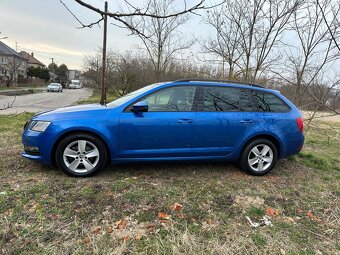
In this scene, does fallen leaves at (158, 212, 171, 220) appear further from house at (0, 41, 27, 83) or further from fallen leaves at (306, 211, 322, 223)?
house at (0, 41, 27, 83)

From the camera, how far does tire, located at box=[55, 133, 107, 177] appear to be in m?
4.15

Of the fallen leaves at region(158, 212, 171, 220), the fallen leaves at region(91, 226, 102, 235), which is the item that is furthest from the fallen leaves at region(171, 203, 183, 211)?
the fallen leaves at region(91, 226, 102, 235)

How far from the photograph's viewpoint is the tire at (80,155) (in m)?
4.15

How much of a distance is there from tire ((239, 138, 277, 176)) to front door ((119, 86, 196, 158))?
103 centimetres

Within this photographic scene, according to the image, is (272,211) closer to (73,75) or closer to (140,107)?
(140,107)

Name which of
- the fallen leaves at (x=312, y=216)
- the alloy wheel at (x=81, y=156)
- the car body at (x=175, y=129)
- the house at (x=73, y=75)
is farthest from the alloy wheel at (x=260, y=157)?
the house at (x=73, y=75)

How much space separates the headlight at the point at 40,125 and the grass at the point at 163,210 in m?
0.69

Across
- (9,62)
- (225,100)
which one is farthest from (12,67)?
(225,100)

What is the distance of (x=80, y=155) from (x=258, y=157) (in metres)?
2.92

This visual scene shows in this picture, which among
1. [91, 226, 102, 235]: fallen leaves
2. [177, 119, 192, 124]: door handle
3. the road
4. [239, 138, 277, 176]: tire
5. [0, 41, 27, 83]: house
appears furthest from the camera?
[0, 41, 27, 83]: house

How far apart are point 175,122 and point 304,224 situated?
2206mm

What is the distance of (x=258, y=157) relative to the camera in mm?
4840

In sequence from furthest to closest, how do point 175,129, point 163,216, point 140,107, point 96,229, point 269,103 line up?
point 269,103, point 175,129, point 140,107, point 163,216, point 96,229

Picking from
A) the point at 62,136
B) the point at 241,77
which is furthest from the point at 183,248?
the point at 241,77
